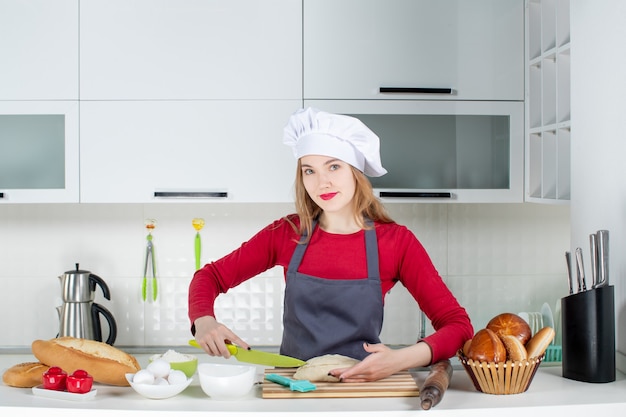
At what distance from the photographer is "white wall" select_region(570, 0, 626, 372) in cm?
161

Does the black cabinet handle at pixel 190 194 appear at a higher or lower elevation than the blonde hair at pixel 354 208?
higher

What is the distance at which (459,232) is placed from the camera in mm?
2697

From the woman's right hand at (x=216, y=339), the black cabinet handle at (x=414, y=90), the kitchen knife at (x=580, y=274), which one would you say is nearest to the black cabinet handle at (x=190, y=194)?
the black cabinet handle at (x=414, y=90)

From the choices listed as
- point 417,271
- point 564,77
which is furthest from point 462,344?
point 564,77

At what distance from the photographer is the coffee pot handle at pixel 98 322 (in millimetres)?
2484

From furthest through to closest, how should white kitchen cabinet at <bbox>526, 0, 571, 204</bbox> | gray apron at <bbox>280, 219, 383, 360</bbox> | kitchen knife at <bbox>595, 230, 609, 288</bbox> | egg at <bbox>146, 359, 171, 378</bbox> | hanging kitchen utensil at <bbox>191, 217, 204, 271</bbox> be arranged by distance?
hanging kitchen utensil at <bbox>191, 217, 204, 271</bbox>
white kitchen cabinet at <bbox>526, 0, 571, 204</bbox>
gray apron at <bbox>280, 219, 383, 360</bbox>
kitchen knife at <bbox>595, 230, 609, 288</bbox>
egg at <bbox>146, 359, 171, 378</bbox>

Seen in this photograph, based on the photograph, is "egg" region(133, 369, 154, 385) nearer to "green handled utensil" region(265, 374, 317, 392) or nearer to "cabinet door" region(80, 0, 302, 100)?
"green handled utensil" region(265, 374, 317, 392)

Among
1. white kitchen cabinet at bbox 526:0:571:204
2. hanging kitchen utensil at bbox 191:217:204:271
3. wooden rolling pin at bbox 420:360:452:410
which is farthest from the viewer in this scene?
hanging kitchen utensil at bbox 191:217:204:271

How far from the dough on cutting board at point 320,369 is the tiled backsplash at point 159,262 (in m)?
1.26

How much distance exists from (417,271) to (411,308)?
0.99 m

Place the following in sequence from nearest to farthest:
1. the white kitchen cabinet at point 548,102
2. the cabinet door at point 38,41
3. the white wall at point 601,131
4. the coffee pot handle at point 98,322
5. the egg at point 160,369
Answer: the egg at point 160,369, the white wall at point 601,131, the white kitchen cabinet at point 548,102, the cabinet door at point 38,41, the coffee pot handle at point 98,322

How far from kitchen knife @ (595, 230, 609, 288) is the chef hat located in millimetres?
503

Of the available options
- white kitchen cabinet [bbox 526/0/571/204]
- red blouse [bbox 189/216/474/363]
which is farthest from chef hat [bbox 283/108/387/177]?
white kitchen cabinet [bbox 526/0/571/204]

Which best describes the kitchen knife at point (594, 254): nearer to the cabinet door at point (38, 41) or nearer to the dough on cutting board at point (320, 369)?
the dough on cutting board at point (320, 369)
